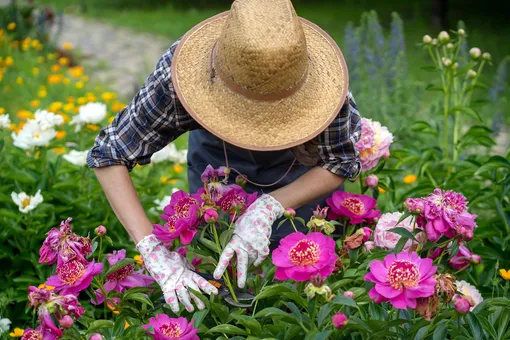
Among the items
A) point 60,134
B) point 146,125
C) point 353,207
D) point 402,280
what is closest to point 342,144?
point 353,207

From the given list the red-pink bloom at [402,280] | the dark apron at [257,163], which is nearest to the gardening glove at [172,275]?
the red-pink bloom at [402,280]

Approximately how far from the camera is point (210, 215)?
4.98 ft

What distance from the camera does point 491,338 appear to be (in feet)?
5.20

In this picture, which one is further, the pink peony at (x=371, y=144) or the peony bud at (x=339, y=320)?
the pink peony at (x=371, y=144)

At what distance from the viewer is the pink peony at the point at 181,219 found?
153cm

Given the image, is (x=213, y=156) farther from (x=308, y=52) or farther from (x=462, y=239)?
(x=462, y=239)

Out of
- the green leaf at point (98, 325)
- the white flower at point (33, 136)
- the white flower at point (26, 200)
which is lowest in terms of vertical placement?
the white flower at point (26, 200)

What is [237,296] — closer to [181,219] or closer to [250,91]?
[181,219]

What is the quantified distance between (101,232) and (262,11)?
1.93 ft

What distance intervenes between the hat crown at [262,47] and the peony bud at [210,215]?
295mm

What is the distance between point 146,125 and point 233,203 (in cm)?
42

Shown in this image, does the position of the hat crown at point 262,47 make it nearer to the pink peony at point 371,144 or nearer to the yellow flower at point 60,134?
the pink peony at point 371,144

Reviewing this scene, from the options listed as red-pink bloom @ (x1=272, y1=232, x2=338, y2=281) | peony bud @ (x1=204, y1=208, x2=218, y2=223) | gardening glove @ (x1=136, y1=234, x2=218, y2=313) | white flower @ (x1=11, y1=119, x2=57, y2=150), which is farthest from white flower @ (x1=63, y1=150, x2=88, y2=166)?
red-pink bloom @ (x1=272, y1=232, x2=338, y2=281)

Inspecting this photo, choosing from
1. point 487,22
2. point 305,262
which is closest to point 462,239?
point 305,262
